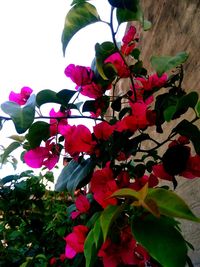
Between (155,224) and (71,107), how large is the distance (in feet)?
1.24

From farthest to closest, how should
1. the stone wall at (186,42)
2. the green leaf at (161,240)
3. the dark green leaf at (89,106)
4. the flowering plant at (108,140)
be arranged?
the stone wall at (186,42)
the dark green leaf at (89,106)
the flowering plant at (108,140)
the green leaf at (161,240)

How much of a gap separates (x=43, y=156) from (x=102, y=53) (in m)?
0.22

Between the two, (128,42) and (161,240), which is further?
(128,42)

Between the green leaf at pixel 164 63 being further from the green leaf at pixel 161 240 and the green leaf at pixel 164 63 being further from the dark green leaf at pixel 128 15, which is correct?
the green leaf at pixel 161 240

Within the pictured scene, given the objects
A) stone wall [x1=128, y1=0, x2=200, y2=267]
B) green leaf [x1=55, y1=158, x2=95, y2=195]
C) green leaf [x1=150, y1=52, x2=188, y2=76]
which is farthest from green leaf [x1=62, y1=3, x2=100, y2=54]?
stone wall [x1=128, y1=0, x2=200, y2=267]

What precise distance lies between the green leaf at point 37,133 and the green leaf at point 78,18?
155 mm

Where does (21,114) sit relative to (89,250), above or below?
above

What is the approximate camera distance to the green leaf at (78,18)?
1.72 feet

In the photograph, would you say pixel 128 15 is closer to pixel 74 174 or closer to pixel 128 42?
pixel 128 42

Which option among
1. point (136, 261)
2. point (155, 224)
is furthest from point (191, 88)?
point (155, 224)

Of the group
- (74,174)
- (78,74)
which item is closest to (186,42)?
(78,74)

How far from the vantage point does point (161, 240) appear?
271mm

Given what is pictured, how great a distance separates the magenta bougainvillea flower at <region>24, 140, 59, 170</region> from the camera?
61 centimetres

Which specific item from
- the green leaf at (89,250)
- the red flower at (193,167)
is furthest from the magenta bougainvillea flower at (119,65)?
the green leaf at (89,250)
